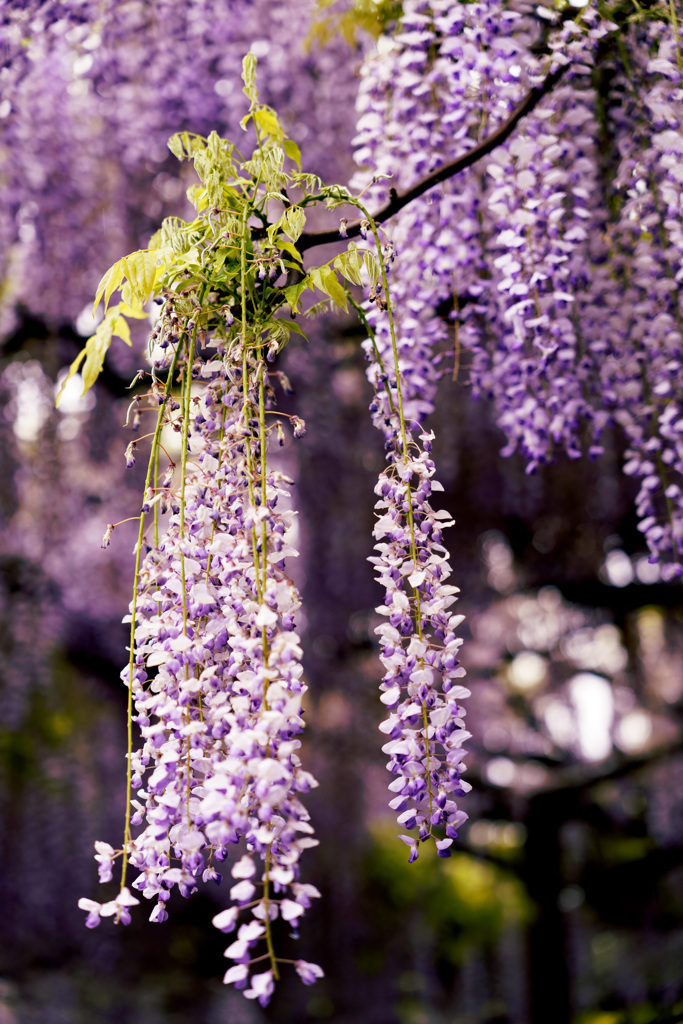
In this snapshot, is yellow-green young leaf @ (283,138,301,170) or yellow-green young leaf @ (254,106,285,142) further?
yellow-green young leaf @ (283,138,301,170)

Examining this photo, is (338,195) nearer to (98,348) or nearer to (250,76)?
(250,76)

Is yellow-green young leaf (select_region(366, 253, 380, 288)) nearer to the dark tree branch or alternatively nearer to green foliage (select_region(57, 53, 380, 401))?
green foliage (select_region(57, 53, 380, 401))

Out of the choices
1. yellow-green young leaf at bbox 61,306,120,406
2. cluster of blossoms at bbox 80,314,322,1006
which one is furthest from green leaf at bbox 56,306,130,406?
cluster of blossoms at bbox 80,314,322,1006

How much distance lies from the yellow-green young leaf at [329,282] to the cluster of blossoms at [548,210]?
46 centimetres

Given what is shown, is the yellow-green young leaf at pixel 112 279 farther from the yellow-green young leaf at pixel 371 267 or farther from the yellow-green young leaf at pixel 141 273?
the yellow-green young leaf at pixel 371 267

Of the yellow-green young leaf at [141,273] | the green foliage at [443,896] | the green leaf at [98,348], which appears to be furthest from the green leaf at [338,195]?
the green foliage at [443,896]

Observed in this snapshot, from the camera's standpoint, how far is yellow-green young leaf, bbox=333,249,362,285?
1.28 m

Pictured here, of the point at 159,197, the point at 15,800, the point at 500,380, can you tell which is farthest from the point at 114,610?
the point at 500,380

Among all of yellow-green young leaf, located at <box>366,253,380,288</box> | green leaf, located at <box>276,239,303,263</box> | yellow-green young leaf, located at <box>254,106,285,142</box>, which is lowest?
yellow-green young leaf, located at <box>366,253,380,288</box>

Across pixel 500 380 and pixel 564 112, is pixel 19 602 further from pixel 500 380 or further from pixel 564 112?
pixel 564 112

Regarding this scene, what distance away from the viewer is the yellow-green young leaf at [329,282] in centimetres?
125

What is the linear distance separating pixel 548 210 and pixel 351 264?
1.83ft

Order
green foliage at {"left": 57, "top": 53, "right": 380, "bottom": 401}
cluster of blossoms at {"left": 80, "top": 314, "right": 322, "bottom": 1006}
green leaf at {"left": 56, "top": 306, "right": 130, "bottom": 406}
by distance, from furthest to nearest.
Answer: green leaf at {"left": 56, "top": 306, "right": 130, "bottom": 406} < green foliage at {"left": 57, "top": 53, "right": 380, "bottom": 401} < cluster of blossoms at {"left": 80, "top": 314, "right": 322, "bottom": 1006}

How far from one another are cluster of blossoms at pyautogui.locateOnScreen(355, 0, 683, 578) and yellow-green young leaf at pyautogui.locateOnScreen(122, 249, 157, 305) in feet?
2.22
